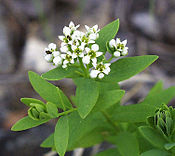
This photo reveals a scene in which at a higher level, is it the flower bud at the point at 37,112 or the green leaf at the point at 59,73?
the green leaf at the point at 59,73

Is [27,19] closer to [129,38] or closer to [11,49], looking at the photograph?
[11,49]

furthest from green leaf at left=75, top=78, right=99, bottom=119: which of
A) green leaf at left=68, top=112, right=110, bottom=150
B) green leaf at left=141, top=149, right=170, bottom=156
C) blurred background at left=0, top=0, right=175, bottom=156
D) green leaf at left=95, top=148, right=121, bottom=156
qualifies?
blurred background at left=0, top=0, right=175, bottom=156

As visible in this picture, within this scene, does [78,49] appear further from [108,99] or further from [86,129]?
[86,129]

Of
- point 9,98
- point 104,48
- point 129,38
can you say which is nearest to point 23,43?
point 9,98

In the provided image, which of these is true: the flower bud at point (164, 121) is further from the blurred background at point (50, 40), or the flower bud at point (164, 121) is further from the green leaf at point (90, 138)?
the blurred background at point (50, 40)

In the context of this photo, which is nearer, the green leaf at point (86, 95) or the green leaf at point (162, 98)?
the green leaf at point (86, 95)

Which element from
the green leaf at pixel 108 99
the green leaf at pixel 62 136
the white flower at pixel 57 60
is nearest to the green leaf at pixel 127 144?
the green leaf at pixel 108 99

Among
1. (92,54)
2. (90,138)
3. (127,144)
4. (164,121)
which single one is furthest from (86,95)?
(90,138)

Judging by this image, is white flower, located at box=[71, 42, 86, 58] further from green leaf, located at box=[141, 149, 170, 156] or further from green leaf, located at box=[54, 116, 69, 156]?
green leaf, located at box=[141, 149, 170, 156]
